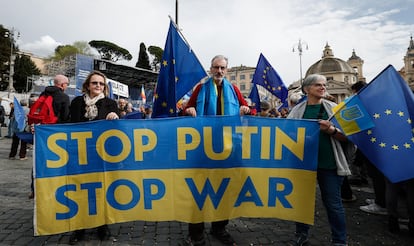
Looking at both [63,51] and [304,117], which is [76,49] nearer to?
[63,51]

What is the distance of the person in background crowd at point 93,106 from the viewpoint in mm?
3162

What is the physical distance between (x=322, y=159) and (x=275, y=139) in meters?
0.53

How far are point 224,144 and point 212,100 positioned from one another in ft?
1.83

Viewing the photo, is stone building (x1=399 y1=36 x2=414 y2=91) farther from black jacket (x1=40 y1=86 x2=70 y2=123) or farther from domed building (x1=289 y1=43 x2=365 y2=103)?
black jacket (x1=40 y1=86 x2=70 y2=123)

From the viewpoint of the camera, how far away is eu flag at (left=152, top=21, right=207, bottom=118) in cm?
385

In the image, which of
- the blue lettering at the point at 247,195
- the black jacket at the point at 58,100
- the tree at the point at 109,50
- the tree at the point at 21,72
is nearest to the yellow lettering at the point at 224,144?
the blue lettering at the point at 247,195

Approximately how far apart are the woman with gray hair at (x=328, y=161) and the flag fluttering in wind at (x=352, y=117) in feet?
0.28

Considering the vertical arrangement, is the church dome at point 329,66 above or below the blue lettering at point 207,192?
above

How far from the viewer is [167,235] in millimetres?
3406

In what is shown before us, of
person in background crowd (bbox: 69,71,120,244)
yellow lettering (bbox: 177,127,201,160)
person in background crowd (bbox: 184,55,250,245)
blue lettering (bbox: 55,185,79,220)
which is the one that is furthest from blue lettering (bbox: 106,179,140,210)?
person in background crowd (bbox: 184,55,250,245)

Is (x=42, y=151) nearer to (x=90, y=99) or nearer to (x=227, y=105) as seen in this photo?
(x=90, y=99)

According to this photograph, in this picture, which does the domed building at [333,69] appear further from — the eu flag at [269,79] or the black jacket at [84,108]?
the black jacket at [84,108]

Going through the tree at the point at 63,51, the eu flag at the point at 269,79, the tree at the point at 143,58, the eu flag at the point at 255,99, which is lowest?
the eu flag at the point at 255,99

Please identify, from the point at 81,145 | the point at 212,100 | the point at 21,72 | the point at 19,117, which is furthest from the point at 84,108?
the point at 21,72
